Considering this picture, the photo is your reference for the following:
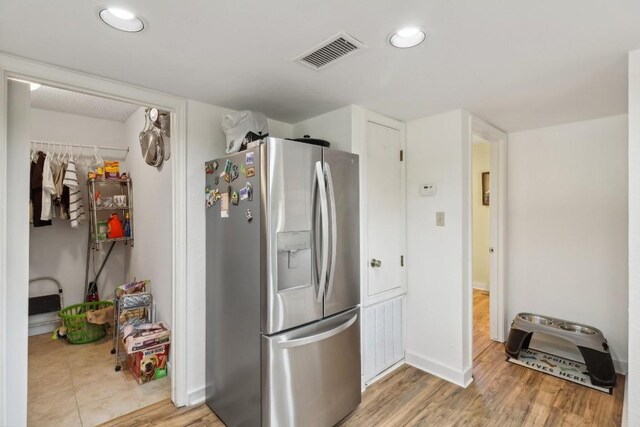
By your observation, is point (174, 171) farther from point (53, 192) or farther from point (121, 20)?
point (53, 192)

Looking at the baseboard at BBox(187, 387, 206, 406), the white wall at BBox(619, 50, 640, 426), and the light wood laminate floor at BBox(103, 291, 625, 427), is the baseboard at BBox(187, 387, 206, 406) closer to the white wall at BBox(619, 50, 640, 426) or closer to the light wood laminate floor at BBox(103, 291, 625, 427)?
the light wood laminate floor at BBox(103, 291, 625, 427)

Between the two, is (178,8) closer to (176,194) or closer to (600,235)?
(176,194)

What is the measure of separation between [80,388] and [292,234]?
223 centimetres

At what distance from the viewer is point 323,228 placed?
6.44 feet

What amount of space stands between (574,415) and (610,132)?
7.51 ft

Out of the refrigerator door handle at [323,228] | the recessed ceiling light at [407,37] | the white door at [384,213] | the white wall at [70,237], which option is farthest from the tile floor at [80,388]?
the recessed ceiling light at [407,37]

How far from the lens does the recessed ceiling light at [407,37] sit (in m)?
1.41

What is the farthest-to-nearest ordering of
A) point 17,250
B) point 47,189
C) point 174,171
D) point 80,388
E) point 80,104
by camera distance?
1. point 80,104
2. point 47,189
3. point 80,388
4. point 174,171
5. point 17,250

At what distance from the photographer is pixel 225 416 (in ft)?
Answer: 6.75

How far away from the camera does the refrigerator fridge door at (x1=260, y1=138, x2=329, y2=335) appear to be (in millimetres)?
1757

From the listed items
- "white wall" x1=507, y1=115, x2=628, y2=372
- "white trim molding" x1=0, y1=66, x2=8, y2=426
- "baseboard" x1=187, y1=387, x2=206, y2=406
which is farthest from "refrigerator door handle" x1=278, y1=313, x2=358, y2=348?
"white wall" x1=507, y1=115, x2=628, y2=372

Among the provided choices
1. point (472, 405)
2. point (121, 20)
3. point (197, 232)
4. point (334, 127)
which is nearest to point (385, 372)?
point (472, 405)

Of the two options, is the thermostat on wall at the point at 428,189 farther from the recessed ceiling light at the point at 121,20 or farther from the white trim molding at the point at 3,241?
the white trim molding at the point at 3,241

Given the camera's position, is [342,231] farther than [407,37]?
Yes
